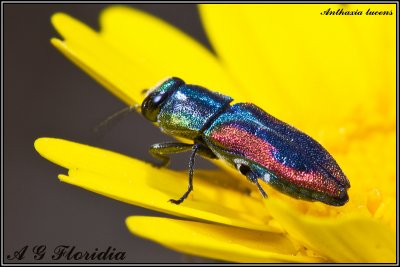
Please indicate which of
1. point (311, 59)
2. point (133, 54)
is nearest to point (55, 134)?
point (133, 54)

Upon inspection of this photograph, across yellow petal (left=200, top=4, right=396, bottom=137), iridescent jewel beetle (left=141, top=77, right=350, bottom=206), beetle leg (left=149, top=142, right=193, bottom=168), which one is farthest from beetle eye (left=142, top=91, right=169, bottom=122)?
yellow petal (left=200, top=4, right=396, bottom=137)

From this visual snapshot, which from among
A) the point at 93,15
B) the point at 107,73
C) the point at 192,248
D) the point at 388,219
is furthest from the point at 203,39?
the point at 192,248

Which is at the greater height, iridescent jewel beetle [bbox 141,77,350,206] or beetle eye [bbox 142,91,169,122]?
iridescent jewel beetle [bbox 141,77,350,206]

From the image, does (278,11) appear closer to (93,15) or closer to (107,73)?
(107,73)

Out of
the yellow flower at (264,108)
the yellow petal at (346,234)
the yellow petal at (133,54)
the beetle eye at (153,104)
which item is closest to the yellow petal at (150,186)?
the yellow flower at (264,108)

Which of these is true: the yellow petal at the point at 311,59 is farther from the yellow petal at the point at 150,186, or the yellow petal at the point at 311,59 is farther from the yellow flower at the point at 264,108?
the yellow petal at the point at 150,186

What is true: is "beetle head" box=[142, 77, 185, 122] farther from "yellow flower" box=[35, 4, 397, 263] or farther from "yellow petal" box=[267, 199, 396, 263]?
"yellow petal" box=[267, 199, 396, 263]

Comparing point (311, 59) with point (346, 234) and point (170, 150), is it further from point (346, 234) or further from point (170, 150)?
point (346, 234)
